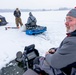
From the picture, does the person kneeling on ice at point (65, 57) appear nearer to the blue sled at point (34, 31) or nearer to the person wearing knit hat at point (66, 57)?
the person wearing knit hat at point (66, 57)

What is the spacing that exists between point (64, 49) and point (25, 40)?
907 cm

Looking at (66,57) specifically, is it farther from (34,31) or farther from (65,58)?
(34,31)

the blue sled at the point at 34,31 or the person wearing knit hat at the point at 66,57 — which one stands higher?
the person wearing knit hat at the point at 66,57

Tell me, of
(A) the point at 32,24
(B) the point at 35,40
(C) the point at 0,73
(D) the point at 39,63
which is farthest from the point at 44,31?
(D) the point at 39,63

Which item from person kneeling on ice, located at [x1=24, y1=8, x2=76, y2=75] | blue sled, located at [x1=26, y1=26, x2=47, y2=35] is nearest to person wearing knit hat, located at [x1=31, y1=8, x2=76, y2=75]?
person kneeling on ice, located at [x1=24, y1=8, x2=76, y2=75]

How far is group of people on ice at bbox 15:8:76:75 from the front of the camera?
2.28m

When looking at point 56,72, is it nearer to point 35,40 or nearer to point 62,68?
point 62,68

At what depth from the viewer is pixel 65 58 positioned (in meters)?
2.30

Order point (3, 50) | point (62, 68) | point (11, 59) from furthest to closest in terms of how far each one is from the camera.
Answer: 1. point (3, 50)
2. point (11, 59)
3. point (62, 68)

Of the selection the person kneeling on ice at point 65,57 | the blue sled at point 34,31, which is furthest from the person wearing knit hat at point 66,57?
the blue sled at point 34,31

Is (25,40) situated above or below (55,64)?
below

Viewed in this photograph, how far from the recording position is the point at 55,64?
2.40 m

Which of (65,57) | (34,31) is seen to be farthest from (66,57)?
(34,31)

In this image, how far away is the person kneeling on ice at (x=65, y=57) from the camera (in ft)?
7.48
